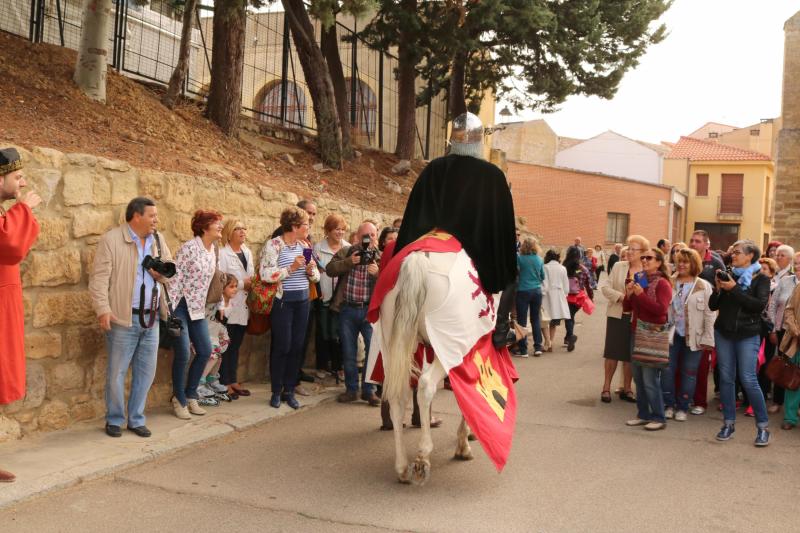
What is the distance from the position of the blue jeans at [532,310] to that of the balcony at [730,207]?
135ft

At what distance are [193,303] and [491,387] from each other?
9.30 ft

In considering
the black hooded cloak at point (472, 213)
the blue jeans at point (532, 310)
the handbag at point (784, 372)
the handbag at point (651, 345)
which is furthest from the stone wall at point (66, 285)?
the blue jeans at point (532, 310)

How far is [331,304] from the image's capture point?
8.45 metres

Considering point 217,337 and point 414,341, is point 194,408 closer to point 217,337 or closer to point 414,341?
point 217,337

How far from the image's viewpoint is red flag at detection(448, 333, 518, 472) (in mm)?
5160

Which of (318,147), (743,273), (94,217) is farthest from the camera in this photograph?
(318,147)

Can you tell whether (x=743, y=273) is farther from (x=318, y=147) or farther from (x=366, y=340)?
(x=318, y=147)

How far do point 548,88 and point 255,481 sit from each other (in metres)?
14.8

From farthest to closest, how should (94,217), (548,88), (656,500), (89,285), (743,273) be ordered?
(548,88) < (743,273) < (94,217) < (89,285) < (656,500)

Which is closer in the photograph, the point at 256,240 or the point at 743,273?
the point at 743,273

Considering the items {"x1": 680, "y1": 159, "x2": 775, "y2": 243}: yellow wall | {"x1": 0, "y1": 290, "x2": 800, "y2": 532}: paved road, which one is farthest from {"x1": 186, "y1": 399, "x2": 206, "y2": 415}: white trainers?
{"x1": 680, "y1": 159, "x2": 775, "y2": 243}: yellow wall

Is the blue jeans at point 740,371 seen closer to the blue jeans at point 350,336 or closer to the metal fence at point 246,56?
the blue jeans at point 350,336

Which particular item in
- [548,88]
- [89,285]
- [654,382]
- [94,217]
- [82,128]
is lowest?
[654,382]

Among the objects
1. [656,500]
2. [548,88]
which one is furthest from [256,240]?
[548,88]
